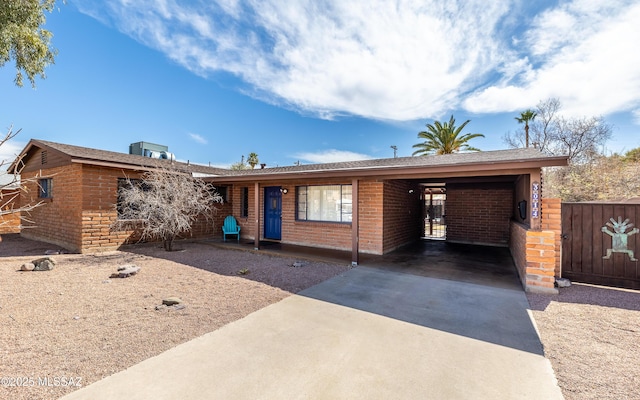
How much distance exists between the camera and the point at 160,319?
12.0ft

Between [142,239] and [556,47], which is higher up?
[556,47]

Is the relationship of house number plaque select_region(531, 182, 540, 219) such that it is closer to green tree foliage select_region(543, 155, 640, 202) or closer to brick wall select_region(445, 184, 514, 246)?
brick wall select_region(445, 184, 514, 246)

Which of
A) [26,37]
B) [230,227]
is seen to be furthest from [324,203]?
[26,37]

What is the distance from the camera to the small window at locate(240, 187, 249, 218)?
11461mm

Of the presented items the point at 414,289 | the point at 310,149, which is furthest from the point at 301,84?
the point at 310,149

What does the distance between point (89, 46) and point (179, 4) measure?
4.38 meters

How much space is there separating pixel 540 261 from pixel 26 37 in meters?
13.3

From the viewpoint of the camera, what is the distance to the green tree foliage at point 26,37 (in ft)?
22.9

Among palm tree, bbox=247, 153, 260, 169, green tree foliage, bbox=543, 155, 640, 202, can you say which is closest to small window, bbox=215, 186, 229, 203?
green tree foliage, bbox=543, 155, 640, 202

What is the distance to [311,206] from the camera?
960 cm

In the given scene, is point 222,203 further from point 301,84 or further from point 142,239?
point 301,84

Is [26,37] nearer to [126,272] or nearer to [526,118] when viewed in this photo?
[126,272]

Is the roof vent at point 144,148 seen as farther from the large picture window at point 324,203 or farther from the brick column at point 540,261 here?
the brick column at point 540,261

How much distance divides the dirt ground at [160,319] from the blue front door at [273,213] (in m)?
3.82
